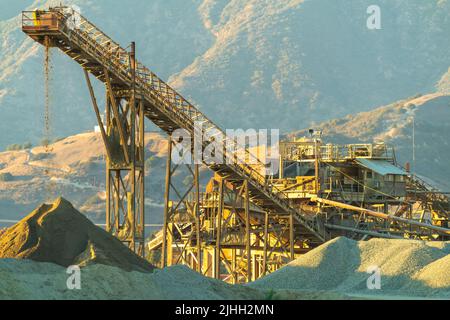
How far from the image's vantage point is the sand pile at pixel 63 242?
43.0 meters

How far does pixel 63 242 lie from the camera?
4381 centimetres

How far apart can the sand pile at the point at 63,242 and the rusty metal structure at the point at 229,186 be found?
9246mm

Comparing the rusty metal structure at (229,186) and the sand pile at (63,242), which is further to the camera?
the rusty metal structure at (229,186)

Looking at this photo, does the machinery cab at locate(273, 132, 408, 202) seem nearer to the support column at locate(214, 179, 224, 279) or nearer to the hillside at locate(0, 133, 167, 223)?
the support column at locate(214, 179, 224, 279)

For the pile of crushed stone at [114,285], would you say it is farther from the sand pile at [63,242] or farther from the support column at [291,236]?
the support column at [291,236]

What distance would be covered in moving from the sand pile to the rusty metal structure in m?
9.25

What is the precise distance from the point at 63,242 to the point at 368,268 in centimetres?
1194

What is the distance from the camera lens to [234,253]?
219ft

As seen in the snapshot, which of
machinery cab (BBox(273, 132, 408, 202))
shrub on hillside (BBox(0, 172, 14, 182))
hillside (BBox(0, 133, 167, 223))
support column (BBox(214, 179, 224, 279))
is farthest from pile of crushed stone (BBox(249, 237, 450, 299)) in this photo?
shrub on hillside (BBox(0, 172, 14, 182))

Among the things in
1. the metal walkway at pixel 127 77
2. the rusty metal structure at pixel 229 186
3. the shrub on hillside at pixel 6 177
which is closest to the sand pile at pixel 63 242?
the rusty metal structure at pixel 229 186
